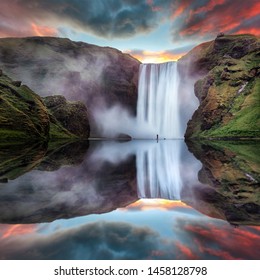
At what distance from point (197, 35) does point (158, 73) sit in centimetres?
900

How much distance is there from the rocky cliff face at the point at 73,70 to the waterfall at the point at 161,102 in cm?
587

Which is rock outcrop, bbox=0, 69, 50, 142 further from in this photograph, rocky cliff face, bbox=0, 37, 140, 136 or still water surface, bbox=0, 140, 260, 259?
rocky cliff face, bbox=0, 37, 140, 136

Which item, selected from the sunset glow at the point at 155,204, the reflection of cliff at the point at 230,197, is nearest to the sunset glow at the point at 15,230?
the sunset glow at the point at 155,204

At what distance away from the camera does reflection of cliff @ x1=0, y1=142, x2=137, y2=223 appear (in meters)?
3.73

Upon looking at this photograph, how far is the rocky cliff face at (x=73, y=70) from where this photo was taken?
63000mm

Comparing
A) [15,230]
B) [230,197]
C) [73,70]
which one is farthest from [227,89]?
[15,230]

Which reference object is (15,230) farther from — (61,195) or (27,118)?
(27,118)

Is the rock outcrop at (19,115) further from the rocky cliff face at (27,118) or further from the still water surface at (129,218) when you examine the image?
the still water surface at (129,218)

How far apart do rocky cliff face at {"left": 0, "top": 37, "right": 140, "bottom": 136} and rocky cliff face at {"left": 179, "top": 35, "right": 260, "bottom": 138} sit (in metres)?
14.0

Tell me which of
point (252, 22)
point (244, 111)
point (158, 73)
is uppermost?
point (252, 22)

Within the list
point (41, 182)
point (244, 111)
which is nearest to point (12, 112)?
point (41, 182)

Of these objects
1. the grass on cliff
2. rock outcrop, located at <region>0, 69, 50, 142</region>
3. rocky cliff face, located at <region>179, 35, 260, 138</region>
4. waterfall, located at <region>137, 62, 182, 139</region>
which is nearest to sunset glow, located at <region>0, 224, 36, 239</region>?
rock outcrop, located at <region>0, 69, 50, 142</region>
